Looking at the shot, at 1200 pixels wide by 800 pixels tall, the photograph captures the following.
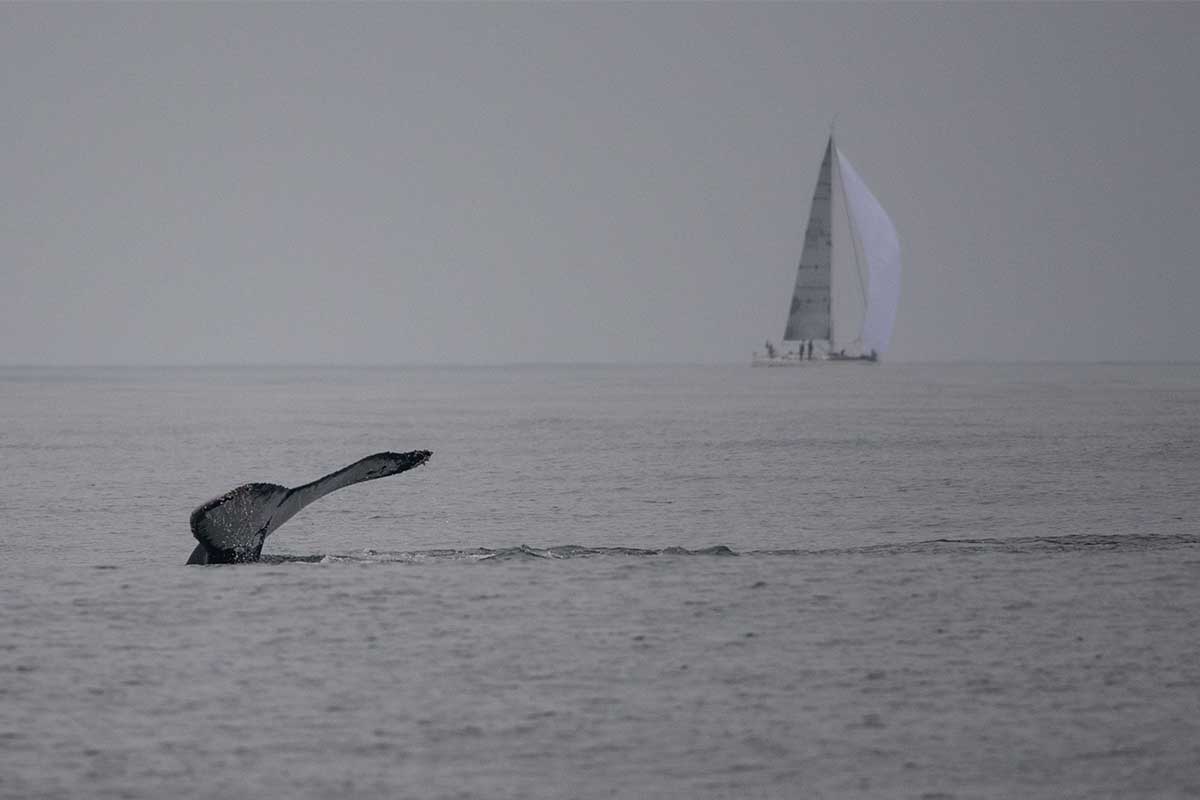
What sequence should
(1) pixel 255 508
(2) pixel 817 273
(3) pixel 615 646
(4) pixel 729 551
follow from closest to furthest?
1. (3) pixel 615 646
2. (1) pixel 255 508
3. (4) pixel 729 551
4. (2) pixel 817 273

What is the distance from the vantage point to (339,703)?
840 cm

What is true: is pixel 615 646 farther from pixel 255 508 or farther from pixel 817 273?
pixel 817 273

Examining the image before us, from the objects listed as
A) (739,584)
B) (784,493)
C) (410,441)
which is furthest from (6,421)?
(739,584)

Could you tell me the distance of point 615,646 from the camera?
9984 mm

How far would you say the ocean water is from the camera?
715cm

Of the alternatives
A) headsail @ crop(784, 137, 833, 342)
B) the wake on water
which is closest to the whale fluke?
the wake on water

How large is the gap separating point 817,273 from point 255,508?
109m

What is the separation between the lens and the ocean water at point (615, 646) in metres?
7.15

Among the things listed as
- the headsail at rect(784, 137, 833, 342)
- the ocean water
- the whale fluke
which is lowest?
the ocean water

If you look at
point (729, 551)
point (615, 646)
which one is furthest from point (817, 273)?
point (615, 646)

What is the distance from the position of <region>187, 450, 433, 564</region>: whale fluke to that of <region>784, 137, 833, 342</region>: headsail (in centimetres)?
10559

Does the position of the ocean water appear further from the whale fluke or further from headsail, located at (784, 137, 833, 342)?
headsail, located at (784, 137, 833, 342)

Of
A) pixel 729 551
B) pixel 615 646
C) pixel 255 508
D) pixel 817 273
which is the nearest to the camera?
pixel 615 646

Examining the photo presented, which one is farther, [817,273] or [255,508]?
[817,273]
